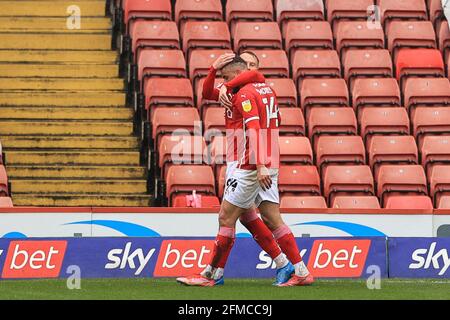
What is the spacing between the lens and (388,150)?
15.1 metres

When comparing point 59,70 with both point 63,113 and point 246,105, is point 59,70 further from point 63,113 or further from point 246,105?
point 246,105

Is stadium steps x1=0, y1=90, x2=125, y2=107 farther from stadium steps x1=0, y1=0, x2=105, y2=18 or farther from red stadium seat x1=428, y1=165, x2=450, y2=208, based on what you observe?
red stadium seat x1=428, y1=165, x2=450, y2=208

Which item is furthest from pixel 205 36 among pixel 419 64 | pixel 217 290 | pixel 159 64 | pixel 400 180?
pixel 217 290

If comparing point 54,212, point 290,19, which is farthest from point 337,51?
point 54,212

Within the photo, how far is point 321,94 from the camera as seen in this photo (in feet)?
51.8

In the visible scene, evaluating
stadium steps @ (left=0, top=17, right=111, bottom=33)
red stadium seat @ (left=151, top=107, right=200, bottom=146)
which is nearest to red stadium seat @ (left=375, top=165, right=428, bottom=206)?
red stadium seat @ (left=151, top=107, right=200, bottom=146)

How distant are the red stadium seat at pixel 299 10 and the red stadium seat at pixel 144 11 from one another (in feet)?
5.23

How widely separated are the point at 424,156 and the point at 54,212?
4.97 m

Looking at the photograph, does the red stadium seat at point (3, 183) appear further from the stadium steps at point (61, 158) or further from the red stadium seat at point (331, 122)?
the red stadium seat at point (331, 122)

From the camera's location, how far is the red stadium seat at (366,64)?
16.3 meters

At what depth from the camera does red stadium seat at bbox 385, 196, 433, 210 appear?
1432 cm

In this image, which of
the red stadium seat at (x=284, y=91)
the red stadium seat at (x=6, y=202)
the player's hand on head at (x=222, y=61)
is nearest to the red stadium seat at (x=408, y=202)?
the red stadium seat at (x=284, y=91)

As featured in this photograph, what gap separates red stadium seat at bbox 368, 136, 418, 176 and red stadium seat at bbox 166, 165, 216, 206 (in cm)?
217

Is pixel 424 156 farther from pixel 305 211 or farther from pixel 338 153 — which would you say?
pixel 305 211
